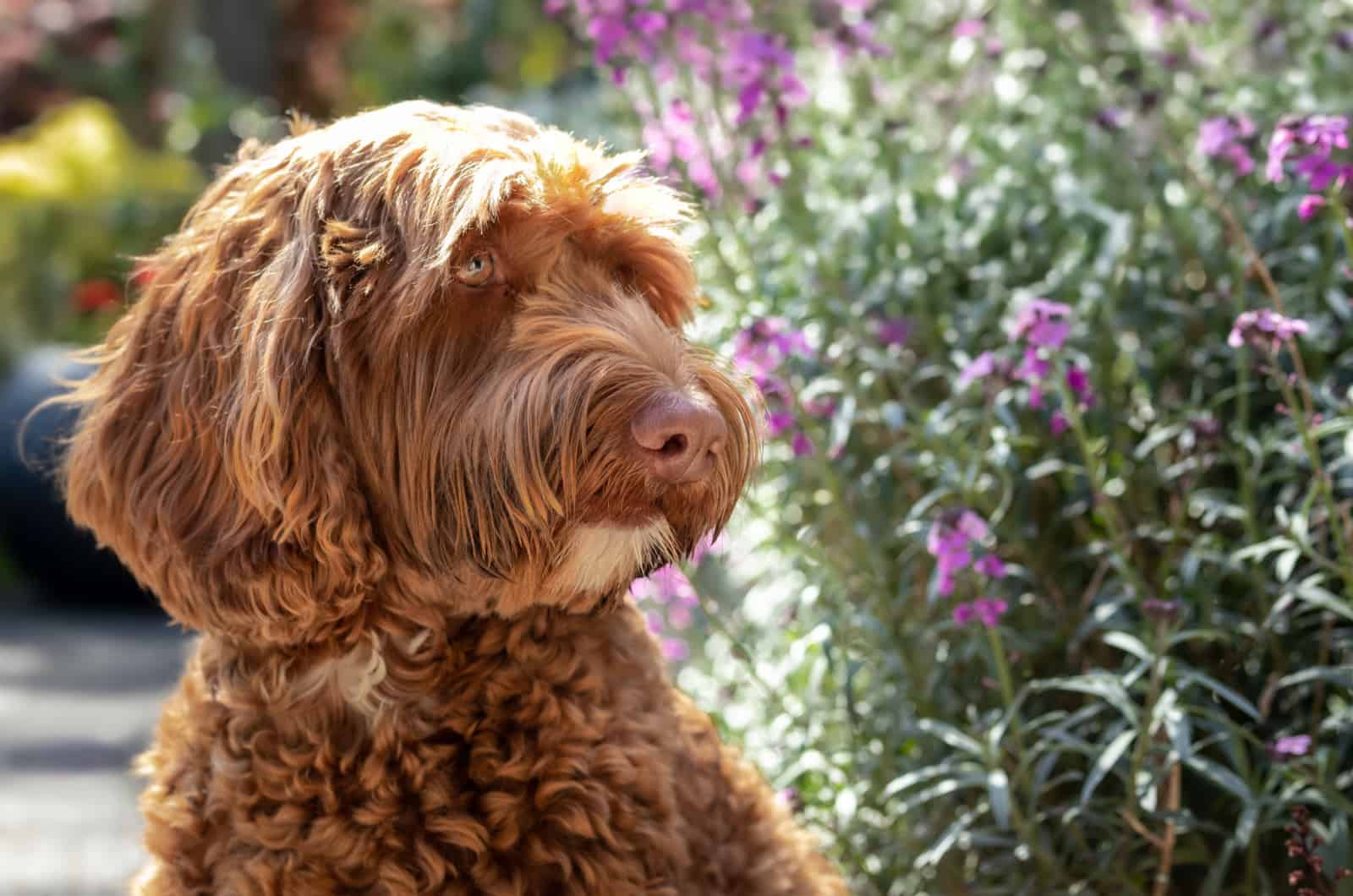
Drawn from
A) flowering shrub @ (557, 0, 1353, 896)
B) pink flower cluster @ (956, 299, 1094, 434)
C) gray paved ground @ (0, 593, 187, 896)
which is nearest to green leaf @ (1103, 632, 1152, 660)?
flowering shrub @ (557, 0, 1353, 896)

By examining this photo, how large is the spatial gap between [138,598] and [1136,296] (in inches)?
272

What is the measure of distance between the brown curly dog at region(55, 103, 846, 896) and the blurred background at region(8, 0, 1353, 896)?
2.10ft

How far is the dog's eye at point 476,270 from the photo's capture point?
2.18m

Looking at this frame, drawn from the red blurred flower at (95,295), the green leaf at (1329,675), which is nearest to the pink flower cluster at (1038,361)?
the green leaf at (1329,675)

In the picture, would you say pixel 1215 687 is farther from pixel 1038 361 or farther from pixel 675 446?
pixel 675 446

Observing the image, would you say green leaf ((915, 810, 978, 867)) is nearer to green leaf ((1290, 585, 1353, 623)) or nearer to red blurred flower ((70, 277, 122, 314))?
green leaf ((1290, 585, 1353, 623))

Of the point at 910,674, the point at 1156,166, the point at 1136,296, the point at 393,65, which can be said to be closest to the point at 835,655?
the point at 910,674

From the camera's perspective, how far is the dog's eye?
2.18 meters

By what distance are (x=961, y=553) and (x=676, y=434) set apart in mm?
883

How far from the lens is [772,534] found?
3.68 m

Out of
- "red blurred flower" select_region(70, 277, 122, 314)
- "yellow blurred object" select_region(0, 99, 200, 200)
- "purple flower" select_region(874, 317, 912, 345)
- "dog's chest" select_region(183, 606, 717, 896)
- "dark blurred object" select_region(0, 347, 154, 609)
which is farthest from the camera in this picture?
"yellow blurred object" select_region(0, 99, 200, 200)

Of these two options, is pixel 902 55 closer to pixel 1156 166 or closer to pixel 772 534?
pixel 1156 166

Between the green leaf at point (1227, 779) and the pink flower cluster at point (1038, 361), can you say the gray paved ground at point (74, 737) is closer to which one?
the pink flower cluster at point (1038, 361)

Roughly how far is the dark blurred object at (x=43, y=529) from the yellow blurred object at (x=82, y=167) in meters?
3.47
